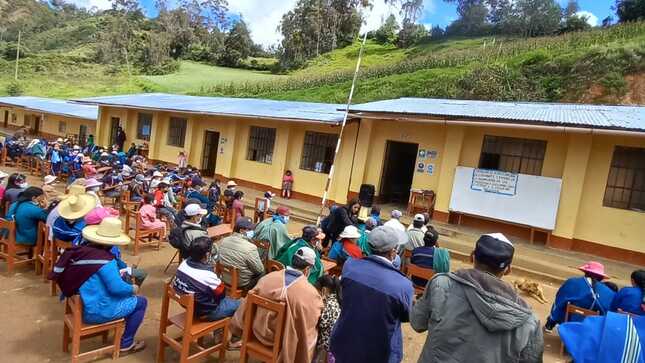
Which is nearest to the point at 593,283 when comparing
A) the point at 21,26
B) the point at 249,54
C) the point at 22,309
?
the point at 22,309

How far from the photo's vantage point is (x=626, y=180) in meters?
8.27

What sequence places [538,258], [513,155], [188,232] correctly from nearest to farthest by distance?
[188,232]
[538,258]
[513,155]

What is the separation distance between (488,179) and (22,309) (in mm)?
8598

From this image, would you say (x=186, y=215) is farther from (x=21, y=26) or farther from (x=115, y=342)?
(x=21, y=26)

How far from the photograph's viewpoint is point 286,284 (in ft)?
10.4

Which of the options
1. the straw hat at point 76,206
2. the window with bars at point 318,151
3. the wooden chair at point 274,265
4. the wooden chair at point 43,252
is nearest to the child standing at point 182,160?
the window with bars at point 318,151

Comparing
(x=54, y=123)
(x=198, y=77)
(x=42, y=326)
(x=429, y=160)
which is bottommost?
(x=42, y=326)

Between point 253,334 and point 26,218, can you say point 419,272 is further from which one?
point 26,218

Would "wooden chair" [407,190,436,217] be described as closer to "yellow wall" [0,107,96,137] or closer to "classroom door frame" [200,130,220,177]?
"classroom door frame" [200,130,220,177]

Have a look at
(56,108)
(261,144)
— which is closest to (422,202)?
(261,144)

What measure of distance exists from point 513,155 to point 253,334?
26.5ft

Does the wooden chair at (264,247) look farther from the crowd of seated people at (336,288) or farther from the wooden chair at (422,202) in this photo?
the wooden chair at (422,202)

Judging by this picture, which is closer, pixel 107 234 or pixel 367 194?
pixel 107 234

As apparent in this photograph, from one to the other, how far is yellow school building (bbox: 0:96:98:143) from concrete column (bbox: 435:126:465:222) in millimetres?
18188
